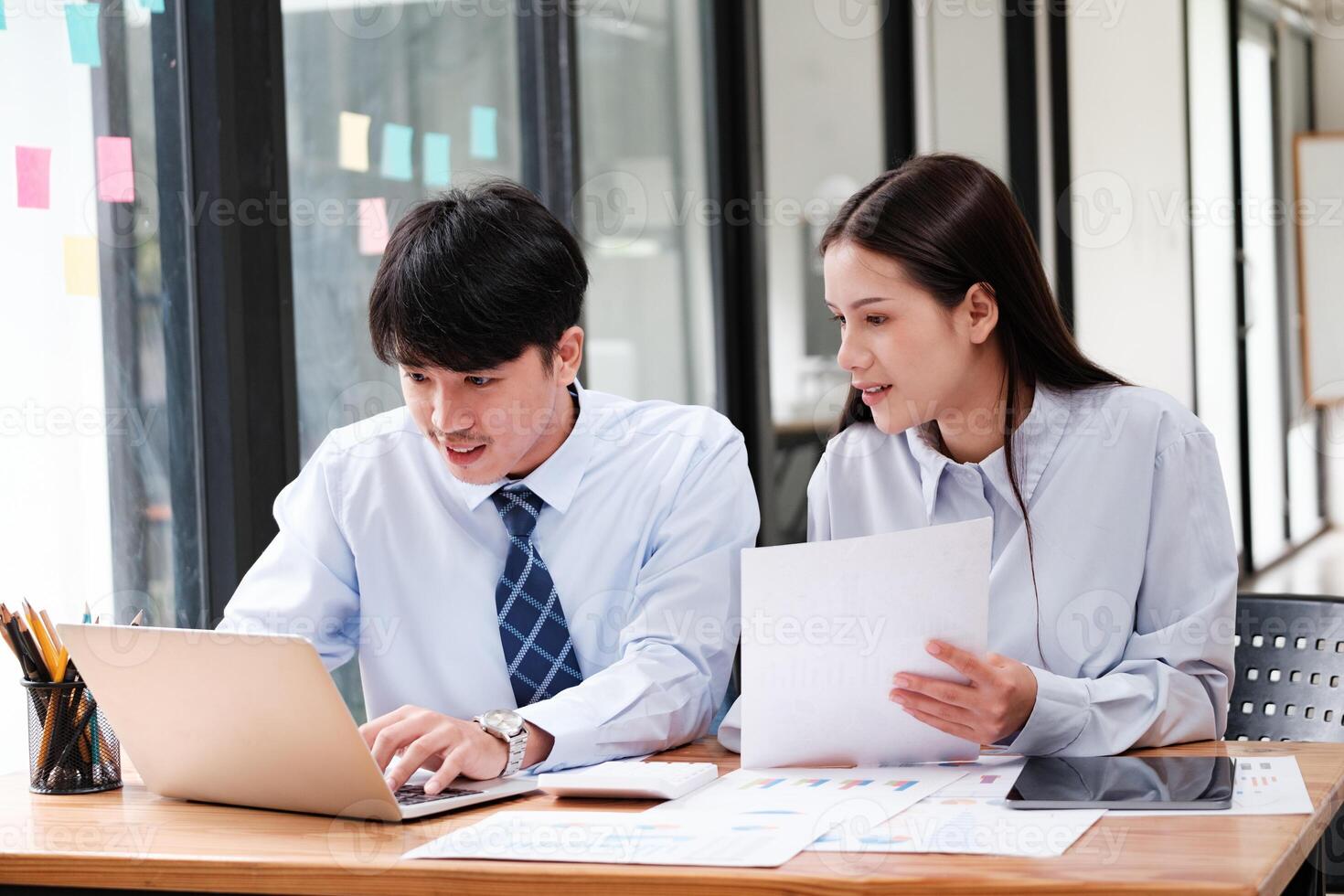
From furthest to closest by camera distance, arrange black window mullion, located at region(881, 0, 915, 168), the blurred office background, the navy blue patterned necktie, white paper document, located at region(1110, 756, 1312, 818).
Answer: black window mullion, located at region(881, 0, 915, 168) → the blurred office background → the navy blue patterned necktie → white paper document, located at region(1110, 756, 1312, 818)

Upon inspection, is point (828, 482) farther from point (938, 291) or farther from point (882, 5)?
point (882, 5)

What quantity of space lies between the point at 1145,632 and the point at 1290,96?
6.09 m

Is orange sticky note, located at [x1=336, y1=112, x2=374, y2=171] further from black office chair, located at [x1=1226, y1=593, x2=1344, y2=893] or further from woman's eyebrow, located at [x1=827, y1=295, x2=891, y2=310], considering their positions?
black office chair, located at [x1=1226, y1=593, x2=1344, y2=893]

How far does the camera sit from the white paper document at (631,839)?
1144mm

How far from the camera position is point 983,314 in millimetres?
1778

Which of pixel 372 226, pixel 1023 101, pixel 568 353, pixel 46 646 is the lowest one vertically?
pixel 46 646

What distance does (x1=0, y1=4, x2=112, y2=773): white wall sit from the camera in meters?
1.96

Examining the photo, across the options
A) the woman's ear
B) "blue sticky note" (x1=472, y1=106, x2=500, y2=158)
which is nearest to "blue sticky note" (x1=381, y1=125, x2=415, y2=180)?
"blue sticky note" (x1=472, y1=106, x2=500, y2=158)

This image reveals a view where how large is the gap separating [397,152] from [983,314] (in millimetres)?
1331

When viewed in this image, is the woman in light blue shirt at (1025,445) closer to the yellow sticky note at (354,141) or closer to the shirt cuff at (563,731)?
the shirt cuff at (563,731)

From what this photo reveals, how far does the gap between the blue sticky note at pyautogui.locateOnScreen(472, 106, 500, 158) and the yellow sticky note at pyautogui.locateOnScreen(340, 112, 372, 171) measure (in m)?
0.31

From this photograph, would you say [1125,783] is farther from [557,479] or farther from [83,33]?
[83,33]

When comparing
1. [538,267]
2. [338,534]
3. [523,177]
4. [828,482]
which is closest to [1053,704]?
[828,482]

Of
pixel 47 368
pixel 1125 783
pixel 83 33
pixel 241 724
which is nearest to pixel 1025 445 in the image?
pixel 1125 783
